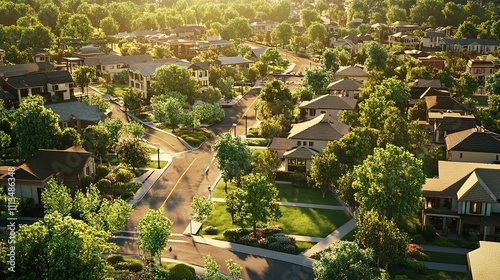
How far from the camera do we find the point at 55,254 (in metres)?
40.1

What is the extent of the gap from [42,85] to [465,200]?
81634 millimetres

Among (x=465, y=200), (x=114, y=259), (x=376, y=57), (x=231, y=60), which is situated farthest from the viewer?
(x=231, y=60)

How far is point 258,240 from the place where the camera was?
56000 millimetres

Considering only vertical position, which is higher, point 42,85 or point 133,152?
point 42,85

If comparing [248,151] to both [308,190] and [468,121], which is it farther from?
[468,121]

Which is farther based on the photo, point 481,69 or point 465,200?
point 481,69

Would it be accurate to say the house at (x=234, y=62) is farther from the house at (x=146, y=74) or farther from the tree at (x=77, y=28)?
the tree at (x=77, y=28)

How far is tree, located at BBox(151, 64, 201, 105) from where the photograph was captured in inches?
4222

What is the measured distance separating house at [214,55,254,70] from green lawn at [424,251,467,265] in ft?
329

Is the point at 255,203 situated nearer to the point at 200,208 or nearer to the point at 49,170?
the point at 200,208

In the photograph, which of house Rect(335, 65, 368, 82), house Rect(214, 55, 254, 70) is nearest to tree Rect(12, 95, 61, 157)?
house Rect(335, 65, 368, 82)

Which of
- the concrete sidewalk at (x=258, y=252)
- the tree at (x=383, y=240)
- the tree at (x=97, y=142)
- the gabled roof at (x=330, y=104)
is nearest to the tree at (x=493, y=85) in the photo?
the gabled roof at (x=330, y=104)

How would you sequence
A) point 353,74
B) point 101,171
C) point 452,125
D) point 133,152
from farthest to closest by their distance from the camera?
point 353,74
point 452,125
point 133,152
point 101,171

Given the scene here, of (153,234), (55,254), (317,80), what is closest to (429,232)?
(153,234)
